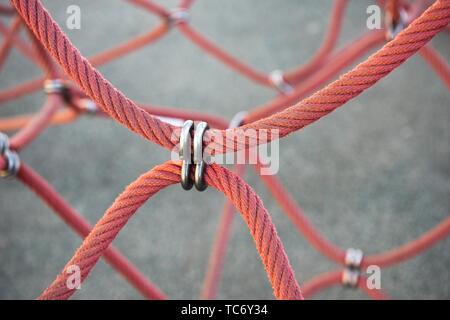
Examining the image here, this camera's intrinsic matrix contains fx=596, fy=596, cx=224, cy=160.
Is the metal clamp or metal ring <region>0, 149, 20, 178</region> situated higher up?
the metal clamp

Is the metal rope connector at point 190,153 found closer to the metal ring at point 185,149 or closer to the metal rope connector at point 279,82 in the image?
the metal ring at point 185,149

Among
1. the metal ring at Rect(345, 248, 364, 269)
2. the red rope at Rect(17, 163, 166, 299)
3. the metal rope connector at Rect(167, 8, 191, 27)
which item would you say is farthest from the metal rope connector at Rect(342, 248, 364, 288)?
the metal rope connector at Rect(167, 8, 191, 27)

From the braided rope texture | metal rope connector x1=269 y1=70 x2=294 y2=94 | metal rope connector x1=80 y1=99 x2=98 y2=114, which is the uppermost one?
metal rope connector x1=269 y1=70 x2=294 y2=94

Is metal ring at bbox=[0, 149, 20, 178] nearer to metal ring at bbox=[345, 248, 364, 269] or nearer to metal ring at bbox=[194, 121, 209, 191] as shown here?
metal ring at bbox=[194, 121, 209, 191]

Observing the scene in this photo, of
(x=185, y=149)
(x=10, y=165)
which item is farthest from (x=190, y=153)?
(x=10, y=165)

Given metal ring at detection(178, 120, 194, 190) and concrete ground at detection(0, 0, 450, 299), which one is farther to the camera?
concrete ground at detection(0, 0, 450, 299)

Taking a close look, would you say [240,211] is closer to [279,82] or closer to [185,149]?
[185,149]
